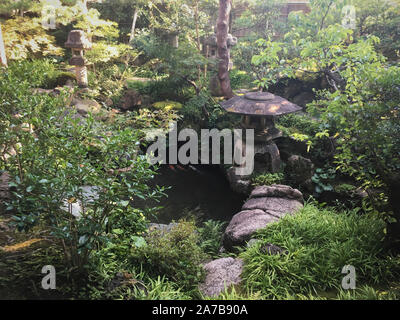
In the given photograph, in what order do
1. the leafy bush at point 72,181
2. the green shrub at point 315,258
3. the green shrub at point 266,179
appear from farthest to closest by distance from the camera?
the green shrub at point 266,179, the green shrub at point 315,258, the leafy bush at point 72,181

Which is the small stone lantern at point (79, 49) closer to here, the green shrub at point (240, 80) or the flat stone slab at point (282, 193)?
the green shrub at point (240, 80)

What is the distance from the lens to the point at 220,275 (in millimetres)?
3307

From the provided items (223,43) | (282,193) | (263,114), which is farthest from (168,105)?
(282,193)

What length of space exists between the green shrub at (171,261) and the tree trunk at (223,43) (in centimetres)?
648

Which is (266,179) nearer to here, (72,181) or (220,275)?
(220,275)

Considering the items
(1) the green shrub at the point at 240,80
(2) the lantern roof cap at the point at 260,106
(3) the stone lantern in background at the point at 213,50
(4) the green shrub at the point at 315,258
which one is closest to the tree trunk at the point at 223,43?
(3) the stone lantern in background at the point at 213,50

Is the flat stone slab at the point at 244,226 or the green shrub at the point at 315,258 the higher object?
the green shrub at the point at 315,258

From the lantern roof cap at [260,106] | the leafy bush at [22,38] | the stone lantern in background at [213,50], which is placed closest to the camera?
the lantern roof cap at [260,106]

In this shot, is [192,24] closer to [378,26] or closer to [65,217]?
[378,26]

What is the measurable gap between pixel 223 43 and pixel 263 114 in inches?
151

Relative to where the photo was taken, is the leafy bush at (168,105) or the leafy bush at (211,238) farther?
the leafy bush at (168,105)

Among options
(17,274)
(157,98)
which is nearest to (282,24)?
(157,98)

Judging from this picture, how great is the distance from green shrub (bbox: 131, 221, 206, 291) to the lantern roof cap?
3381 millimetres

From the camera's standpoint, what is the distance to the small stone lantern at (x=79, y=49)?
731cm
